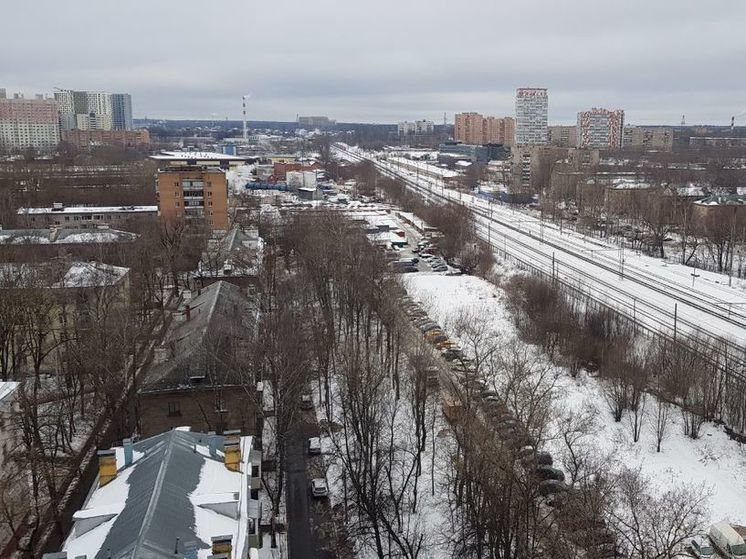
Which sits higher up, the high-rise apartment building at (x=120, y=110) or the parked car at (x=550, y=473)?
the high-rise apartment building at (x=120, y=110)

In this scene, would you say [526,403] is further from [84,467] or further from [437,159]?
[437,159]

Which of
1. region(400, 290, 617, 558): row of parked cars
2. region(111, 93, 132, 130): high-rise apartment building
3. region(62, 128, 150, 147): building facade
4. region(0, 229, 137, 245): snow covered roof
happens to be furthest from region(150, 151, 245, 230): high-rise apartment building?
region(111, 93, 132, 130): high-rise apartment building

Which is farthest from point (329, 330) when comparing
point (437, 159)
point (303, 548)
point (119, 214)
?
point (437, 159)

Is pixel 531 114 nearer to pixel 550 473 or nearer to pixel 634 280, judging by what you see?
pixel 634 280

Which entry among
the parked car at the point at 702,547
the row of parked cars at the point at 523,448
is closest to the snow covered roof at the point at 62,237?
the row of parked cars at the point at 523,448

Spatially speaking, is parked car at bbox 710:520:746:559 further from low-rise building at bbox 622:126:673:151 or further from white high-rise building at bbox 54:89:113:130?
white high-rise building at bbox 54:89:113:130

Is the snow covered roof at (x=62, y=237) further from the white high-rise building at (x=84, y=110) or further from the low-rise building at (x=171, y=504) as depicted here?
the white high-rise building at (x=84, y=110)
